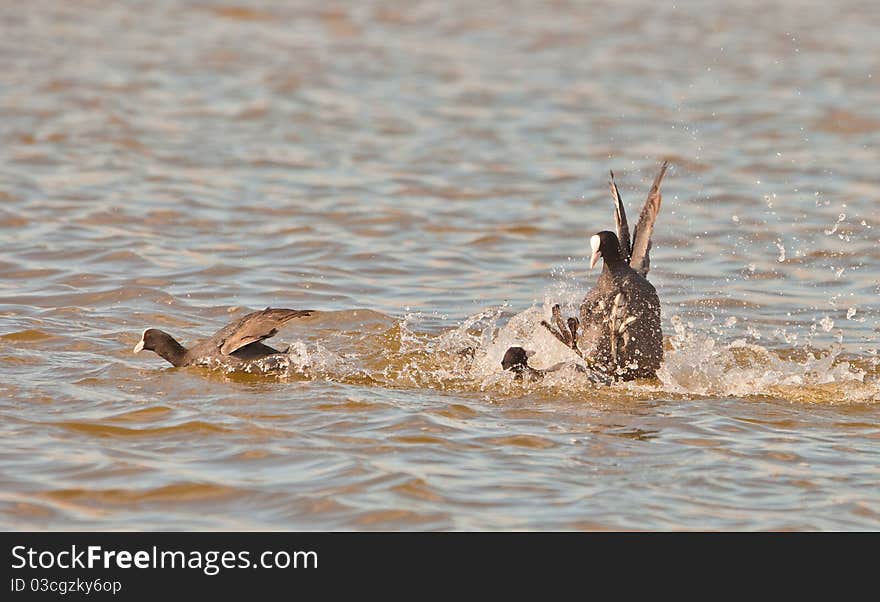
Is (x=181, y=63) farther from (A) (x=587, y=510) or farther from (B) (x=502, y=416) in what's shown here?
(A) (x=587, y=510)

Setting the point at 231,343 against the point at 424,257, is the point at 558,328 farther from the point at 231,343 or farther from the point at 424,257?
the point at 424,257

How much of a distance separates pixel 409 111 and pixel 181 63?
3.82 metres

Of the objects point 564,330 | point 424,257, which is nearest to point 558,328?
point 564,330

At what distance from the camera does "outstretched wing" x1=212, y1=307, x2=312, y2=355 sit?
755cm

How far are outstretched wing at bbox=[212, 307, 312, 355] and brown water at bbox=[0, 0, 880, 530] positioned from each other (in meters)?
0.18

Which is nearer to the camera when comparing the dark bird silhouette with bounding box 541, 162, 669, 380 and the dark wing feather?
the dark bird silhouette with bounding box 541, 162, 669, 380

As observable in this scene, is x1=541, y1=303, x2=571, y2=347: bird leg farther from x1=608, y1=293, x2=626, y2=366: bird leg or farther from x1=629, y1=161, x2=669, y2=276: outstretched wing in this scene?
x1=629, y1=161, x2=669, y2=276: outstretched wing

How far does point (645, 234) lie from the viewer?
808 centimetres

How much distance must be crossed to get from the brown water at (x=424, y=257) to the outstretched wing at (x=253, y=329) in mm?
183

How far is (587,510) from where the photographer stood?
5.50 metres

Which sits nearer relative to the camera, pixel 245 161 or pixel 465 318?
pixel 465 318

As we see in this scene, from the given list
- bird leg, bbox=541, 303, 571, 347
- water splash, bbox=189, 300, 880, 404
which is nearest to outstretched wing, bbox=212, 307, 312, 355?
water splash, bbox=189, 300, 880, 404

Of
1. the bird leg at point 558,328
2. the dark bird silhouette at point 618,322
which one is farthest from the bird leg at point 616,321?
the bird leg at point 558,328

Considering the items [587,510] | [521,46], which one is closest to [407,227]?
[587,510]
